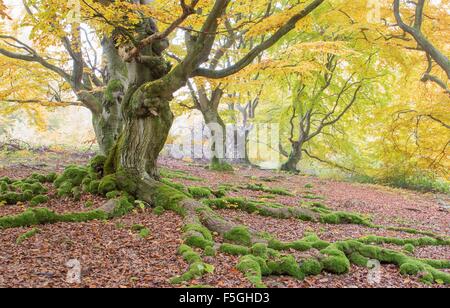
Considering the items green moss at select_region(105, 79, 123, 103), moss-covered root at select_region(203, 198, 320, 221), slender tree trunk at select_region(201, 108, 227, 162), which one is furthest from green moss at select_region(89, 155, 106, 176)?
slender tree trunk at select_region(201, 108, 227, 162)

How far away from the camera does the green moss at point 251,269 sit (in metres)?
4.76

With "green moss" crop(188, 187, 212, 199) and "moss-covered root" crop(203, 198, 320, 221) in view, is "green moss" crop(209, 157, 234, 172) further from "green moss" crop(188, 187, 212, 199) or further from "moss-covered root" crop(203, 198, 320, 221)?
"moss-covered root" crop(203, 198, 320, 221)

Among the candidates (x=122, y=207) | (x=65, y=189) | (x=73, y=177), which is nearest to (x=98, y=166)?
(x=73, y=177)

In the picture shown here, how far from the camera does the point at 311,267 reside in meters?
5.46

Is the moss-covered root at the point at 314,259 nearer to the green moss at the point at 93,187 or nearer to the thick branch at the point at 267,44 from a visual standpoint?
the green moss at the point at 93,187

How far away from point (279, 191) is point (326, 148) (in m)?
11.1

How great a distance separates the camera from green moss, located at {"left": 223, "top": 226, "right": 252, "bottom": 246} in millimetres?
6340

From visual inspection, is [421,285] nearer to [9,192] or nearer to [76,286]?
[76,286]

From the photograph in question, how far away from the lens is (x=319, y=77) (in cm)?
1908

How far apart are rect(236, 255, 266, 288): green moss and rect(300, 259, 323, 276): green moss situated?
74 cm

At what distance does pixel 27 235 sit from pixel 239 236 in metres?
3.48

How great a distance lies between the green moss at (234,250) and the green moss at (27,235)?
10.1 feet

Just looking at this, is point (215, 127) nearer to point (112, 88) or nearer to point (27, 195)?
point (112, 88)

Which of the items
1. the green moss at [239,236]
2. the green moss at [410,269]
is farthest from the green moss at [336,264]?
the green moss at [239,236]
